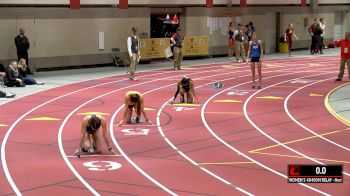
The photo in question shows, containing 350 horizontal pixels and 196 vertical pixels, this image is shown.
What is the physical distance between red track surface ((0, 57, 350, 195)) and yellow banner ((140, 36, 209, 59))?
9704 millimetres

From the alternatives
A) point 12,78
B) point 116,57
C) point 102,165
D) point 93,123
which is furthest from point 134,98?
point 116,57

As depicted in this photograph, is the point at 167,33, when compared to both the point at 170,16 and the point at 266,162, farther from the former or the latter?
the point at 266,162

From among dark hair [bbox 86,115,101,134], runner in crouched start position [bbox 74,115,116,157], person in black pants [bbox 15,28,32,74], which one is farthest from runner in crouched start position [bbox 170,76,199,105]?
person in black pants [bbox 15,28,32,74]

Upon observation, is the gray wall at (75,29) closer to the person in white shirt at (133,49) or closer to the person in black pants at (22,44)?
the person in black pants at (22,44)

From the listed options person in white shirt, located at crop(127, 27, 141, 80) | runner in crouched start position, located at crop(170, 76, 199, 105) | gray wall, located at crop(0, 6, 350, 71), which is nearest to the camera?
runner in crouched start position, located at crop(170, 76, 199, 105)

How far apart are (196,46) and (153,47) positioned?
150 inches

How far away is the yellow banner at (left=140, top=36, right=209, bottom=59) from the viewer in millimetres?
36156

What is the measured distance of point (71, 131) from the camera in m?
16.9

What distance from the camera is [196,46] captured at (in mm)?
39594

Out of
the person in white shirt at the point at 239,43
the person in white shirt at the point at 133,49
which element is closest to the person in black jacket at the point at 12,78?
the person in white shirt at the point at 133,49

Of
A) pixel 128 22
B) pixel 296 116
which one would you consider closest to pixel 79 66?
pixel 128 22

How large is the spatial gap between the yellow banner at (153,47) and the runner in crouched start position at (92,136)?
21712 mm

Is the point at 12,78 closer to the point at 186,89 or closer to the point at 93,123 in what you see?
the point at 186,89

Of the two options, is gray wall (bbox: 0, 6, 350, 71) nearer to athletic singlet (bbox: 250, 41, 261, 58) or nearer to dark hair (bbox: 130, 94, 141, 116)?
athletic singlet (bbox: 250, 41, 261, 58)
